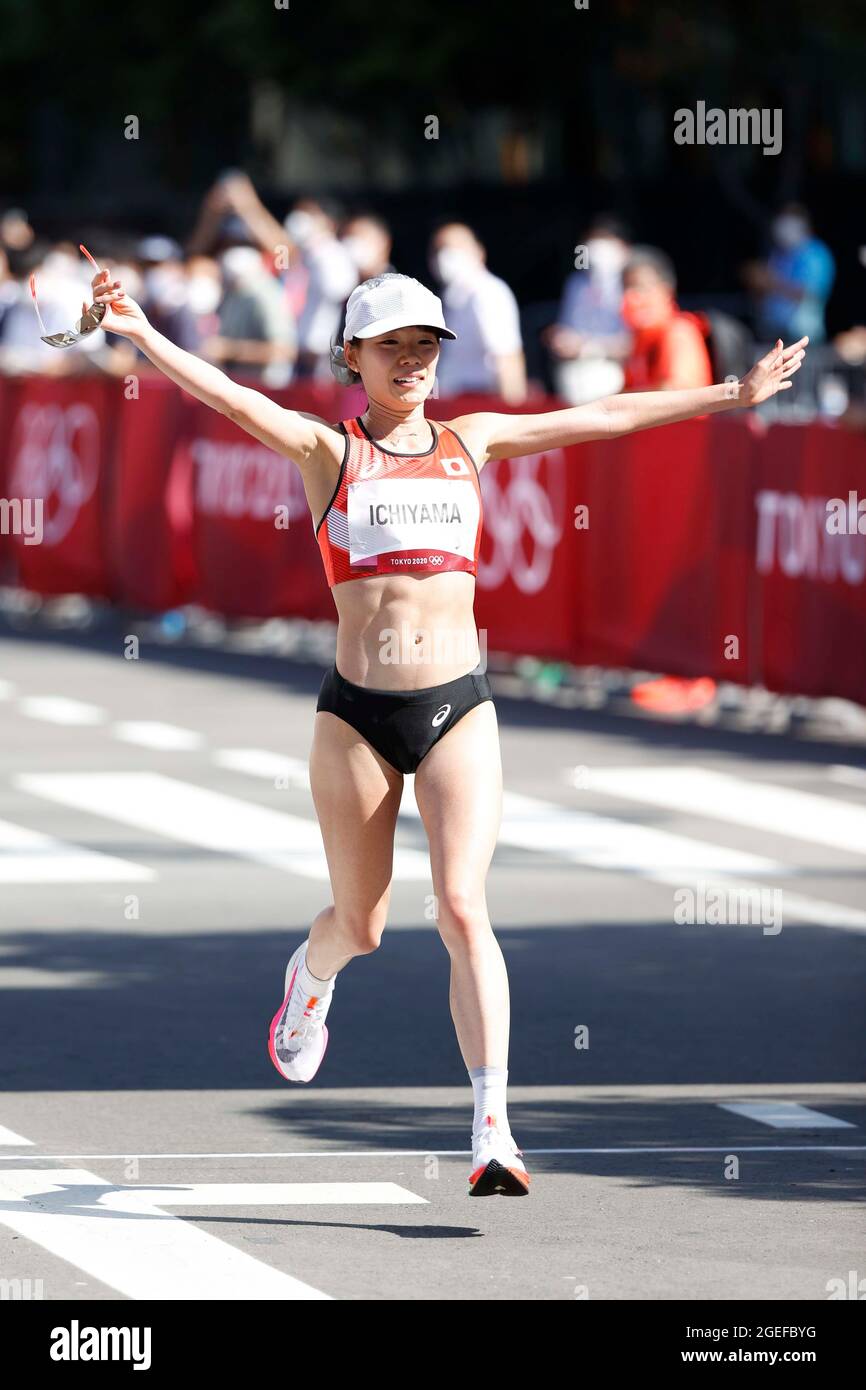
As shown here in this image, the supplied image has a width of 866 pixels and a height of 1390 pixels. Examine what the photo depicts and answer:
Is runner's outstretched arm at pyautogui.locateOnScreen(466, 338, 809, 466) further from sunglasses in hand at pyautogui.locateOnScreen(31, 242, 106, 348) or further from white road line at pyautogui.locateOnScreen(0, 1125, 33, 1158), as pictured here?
white road line at pyautogui.locateOnScreen(0, 1125, 33, 1158)

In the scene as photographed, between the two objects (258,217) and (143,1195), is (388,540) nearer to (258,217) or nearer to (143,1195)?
(143,1195)

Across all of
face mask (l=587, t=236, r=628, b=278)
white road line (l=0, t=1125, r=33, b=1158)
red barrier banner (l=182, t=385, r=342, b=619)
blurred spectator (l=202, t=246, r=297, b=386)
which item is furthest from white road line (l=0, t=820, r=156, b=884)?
face mask (l=587, t=236, r=628, b=278)

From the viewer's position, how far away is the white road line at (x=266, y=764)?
14719mm

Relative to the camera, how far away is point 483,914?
284 inches

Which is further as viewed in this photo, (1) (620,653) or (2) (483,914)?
(1) (620,653)

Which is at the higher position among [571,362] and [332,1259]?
[571,362]

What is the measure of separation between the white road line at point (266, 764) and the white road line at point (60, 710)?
1532mm

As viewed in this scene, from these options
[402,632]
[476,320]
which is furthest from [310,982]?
[476,320]

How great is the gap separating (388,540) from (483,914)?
2.90 ft

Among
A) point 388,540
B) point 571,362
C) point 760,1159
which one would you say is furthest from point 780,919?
point 571,362

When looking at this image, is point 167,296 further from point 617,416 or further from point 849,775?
point 617,416

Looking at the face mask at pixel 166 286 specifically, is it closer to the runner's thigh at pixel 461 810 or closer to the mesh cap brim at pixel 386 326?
the mesh cap brim at pixel 386 326

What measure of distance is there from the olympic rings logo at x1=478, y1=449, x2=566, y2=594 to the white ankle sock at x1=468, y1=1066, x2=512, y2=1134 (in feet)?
35.2

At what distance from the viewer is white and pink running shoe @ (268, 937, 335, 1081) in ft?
25.7
